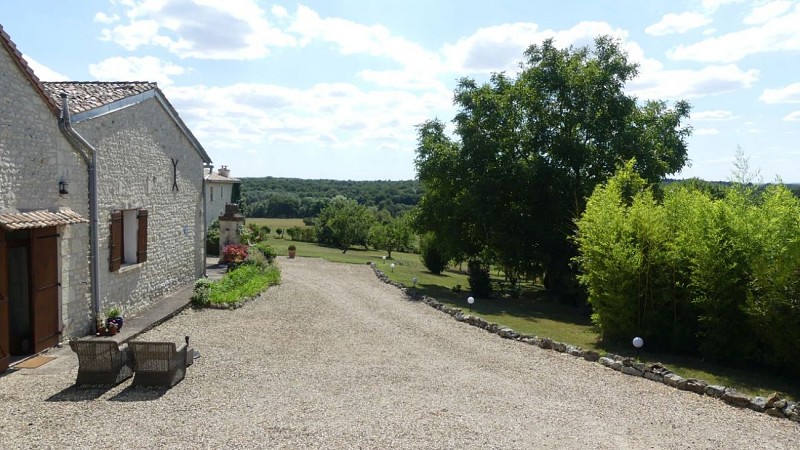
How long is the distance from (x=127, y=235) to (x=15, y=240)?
4.40 m

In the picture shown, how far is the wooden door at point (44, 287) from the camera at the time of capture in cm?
952

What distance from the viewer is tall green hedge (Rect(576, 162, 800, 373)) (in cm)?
977

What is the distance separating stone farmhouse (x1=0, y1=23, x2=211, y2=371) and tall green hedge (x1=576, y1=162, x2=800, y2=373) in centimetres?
1060

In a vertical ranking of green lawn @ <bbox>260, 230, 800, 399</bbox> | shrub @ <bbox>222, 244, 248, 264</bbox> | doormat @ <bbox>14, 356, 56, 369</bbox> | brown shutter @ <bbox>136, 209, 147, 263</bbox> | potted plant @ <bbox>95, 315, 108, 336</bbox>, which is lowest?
green lawn @ <bbox>260, 230, 800, 399</bbox>

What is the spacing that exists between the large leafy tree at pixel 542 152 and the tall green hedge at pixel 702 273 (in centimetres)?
831

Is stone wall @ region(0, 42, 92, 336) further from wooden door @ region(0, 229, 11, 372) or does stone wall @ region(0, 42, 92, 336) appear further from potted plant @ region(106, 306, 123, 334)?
wooden door @ region(0, 229, 11, 372)

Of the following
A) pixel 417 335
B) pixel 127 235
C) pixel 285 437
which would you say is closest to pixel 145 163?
pixel 127 235

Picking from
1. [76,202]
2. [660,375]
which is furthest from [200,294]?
[660,375]

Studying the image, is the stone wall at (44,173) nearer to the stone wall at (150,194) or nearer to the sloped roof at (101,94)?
the stone wall at (150,194)

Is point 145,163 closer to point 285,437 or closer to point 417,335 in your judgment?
point 417,335

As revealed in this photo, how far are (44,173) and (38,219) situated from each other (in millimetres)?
1057

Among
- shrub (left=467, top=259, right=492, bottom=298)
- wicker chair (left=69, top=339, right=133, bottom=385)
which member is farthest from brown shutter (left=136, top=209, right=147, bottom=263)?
shrub (left=467, top=259, right=492, bottom=298)

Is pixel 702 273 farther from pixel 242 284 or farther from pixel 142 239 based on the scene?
pixel 242 284

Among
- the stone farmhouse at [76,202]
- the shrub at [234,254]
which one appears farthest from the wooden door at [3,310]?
the shrub at [234,254]
